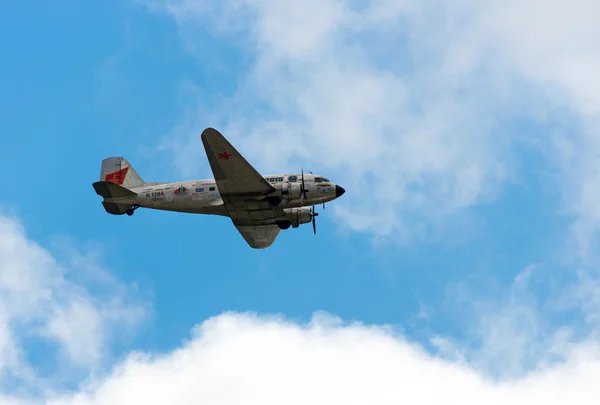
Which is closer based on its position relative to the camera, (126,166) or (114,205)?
(114,205)

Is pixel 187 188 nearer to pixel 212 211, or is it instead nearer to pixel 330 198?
pixel 212 211

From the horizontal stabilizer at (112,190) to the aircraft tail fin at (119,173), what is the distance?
2.77 m

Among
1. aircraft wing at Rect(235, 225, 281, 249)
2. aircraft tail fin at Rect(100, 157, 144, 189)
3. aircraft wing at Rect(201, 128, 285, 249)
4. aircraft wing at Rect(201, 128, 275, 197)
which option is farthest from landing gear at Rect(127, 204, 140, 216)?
aircraft wing at Rect(201, 128, 275, 197)

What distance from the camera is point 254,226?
5812 centimetres

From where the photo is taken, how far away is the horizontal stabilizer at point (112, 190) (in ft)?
191

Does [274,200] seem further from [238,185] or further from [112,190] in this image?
[112,190]

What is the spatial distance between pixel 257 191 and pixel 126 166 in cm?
1514

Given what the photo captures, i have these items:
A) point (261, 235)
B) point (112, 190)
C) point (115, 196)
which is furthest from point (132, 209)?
point (261, 235)

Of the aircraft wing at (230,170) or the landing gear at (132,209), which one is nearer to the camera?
the aircraft wing at (230,170)

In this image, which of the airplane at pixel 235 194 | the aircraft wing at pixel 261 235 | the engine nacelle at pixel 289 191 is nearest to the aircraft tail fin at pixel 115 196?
the airplane at pixel 235 194

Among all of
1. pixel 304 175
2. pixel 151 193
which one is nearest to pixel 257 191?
pixel 304 175

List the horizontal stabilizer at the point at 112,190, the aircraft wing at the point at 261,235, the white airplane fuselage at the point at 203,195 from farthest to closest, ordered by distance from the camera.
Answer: the aircraft wing at the point at 261,235, the horizontal stabilizer at the point at 112,190, the white airplane fuselage at the point at 203,195

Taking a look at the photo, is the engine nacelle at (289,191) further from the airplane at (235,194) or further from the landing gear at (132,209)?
the landing gear at (132,209)

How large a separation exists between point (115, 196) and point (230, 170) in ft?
38.2
